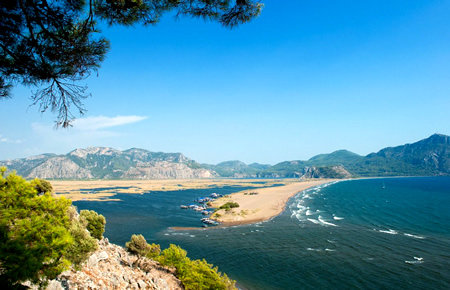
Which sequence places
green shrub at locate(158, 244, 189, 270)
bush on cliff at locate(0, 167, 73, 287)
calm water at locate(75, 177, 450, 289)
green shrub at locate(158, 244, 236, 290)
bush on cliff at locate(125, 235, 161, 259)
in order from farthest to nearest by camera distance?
calm water at locate(75, 177, 450, 289)
bush on cliff at locate(125, 235, 161, 259)
green shrub at locate(158, 244, 189, 270)
green shrub at locate(158, 244, 236, 290)
bush on cliff at locate(0, 167, 73, 287)

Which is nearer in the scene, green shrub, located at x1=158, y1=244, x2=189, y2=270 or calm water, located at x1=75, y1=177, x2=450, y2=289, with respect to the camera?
green shrub, located at x1=158, y1=244, x2=189, y2=270

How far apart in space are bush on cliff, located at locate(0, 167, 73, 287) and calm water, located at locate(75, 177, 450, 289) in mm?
25797

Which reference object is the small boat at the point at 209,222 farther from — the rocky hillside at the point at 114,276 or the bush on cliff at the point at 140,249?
the rocky hillside at the point at 114,276

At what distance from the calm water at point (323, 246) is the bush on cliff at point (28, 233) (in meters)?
25.8

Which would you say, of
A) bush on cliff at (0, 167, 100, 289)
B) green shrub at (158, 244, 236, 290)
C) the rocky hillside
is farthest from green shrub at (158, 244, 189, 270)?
bush on cliff at (0, 167, 100, 289)

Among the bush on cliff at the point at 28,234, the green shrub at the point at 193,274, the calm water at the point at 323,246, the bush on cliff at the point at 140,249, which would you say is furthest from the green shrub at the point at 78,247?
the calm water at the point at 323,246

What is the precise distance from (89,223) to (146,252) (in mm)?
8231

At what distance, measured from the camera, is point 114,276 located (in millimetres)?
18359

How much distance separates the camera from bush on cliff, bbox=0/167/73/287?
9.55m

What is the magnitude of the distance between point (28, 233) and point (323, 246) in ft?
149

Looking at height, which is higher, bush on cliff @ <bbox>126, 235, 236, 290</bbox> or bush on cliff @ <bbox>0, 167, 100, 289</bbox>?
bush on cliff @ <bbox>0, 167, 100, 289</bbox>

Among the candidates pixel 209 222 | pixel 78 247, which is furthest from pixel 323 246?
pixel 78 247

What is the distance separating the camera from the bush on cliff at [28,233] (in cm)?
955

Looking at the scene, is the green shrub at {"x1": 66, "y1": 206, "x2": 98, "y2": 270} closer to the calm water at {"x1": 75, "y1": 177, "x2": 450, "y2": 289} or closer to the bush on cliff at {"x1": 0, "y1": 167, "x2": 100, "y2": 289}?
the bush on cliff at {"x1": 0, "y1": 167, "x2": 100, "y2": 289}
